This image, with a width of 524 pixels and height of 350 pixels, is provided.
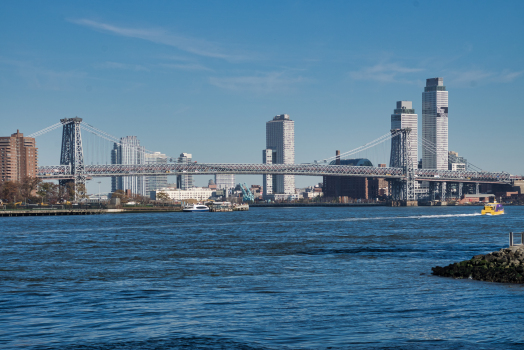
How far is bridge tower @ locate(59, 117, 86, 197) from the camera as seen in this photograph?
12638cm

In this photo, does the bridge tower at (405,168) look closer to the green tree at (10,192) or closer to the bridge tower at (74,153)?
the bridge tower at (74,153)

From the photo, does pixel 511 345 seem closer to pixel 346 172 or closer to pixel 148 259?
pixel 148 259

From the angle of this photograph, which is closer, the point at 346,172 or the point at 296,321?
the point at 296,321

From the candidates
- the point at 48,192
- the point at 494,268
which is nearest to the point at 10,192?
the point at 48,192

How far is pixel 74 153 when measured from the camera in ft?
414

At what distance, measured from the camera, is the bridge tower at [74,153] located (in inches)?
4975

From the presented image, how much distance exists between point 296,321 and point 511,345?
14.4 ft

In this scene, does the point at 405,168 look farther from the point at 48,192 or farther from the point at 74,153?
the point at 48,192

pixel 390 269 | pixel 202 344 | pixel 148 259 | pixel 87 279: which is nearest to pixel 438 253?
pixel 390 269

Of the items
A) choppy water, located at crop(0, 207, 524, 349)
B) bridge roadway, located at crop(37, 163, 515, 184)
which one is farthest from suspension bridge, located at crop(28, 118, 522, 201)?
choppy water, located at crop(0, 207, 524, 349)

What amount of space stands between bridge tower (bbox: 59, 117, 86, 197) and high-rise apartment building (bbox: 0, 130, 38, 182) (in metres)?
55.6

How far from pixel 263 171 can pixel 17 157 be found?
77936 mm

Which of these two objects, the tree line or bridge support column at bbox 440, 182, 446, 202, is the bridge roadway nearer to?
the tree line

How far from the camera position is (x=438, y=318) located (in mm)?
14641
